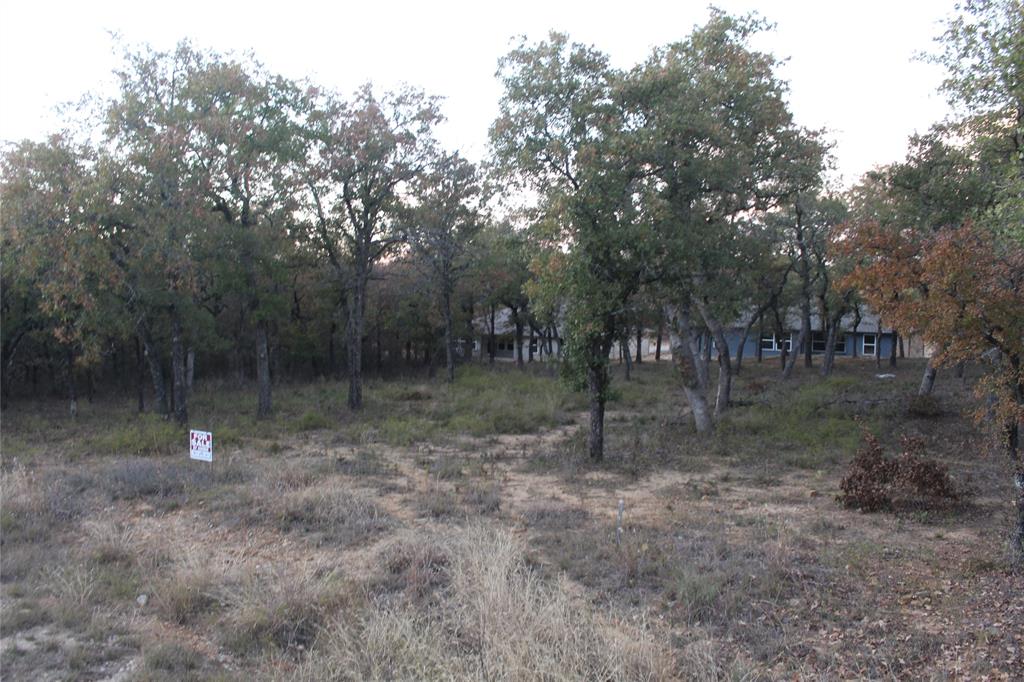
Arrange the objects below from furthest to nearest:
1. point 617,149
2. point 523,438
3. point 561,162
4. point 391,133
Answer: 1. point 391,133
2. point 523,438
3. point 561,162
4. point 617,149

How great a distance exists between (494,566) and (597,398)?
818 centimetres

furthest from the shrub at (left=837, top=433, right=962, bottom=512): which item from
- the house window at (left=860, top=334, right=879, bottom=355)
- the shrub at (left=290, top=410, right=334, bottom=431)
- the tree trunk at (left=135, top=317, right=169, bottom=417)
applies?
the house window at (left=860, top=334, right=879, bottom=355)

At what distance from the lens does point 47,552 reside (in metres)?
7.79

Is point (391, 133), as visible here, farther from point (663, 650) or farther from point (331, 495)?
point (663, 650)

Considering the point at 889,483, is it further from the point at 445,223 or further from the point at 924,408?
the point at 445,223

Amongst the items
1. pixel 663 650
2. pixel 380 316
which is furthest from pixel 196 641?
pixel 380 316

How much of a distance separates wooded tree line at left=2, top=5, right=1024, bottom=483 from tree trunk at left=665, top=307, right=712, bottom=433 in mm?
56

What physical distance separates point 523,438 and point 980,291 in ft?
39.3

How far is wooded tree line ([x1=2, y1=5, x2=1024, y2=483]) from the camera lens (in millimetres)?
8758

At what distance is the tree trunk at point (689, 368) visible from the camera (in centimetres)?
1714

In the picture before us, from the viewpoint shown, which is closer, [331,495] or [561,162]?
[331,495]

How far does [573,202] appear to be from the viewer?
12820 millimetres

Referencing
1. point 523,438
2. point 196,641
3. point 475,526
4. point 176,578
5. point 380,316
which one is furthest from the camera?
point 380,316

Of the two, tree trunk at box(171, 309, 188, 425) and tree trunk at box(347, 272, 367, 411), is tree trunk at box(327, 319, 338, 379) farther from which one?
tree trunk at box(171, 309, 188, 425)
